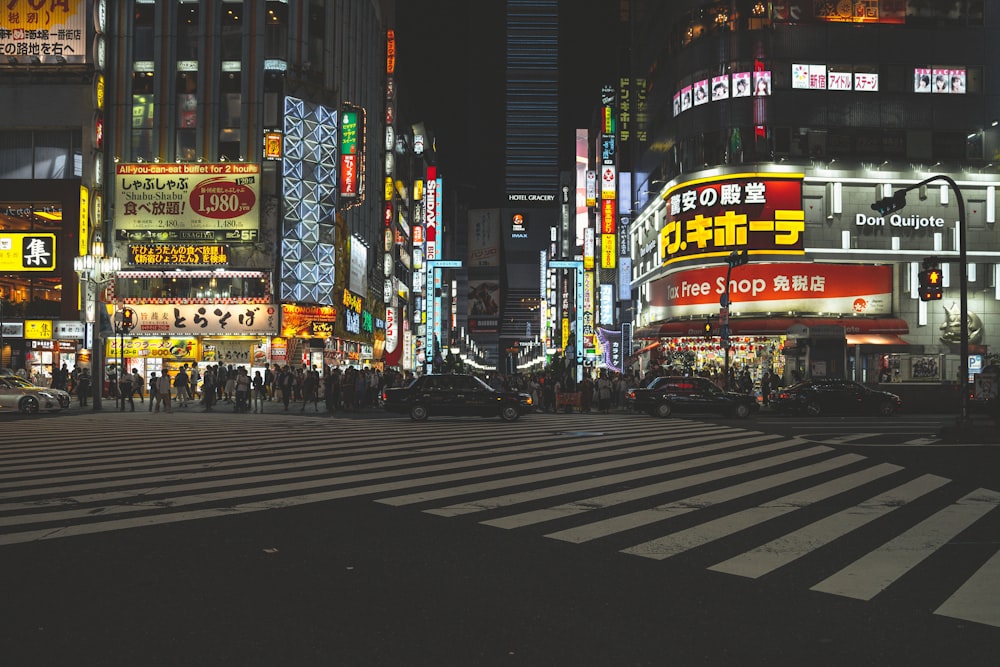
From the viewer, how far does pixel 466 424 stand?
23797 mm

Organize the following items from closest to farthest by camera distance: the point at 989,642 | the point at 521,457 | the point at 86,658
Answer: the point at 86,658, the point at 989,642, the point at 521,457

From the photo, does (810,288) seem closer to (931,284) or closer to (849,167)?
(849,167)

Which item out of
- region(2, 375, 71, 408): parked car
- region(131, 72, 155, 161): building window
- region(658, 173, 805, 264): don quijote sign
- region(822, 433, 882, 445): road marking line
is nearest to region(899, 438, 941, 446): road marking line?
region(822, 433, 882, 445): road marking line

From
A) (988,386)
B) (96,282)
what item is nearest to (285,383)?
(96,282)

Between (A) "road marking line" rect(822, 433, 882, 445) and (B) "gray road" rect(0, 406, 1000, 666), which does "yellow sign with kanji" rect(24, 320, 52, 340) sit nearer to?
(B) "gray road" rect(0, 406, 1000, 666)

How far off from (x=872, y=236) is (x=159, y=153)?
3707cm

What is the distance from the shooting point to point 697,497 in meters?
10.2

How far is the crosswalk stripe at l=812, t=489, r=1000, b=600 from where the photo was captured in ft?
20.1

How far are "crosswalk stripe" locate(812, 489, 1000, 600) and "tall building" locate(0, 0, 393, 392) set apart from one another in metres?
36.0

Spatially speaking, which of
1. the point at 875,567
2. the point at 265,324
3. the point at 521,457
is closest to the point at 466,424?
the point at 521,457

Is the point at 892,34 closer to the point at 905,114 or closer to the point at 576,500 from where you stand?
the point at 905,114

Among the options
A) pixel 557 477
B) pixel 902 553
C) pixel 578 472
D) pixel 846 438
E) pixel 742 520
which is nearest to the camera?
pixel 902 553

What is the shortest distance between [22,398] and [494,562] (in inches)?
1003

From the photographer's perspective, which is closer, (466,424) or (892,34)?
(466,424)
